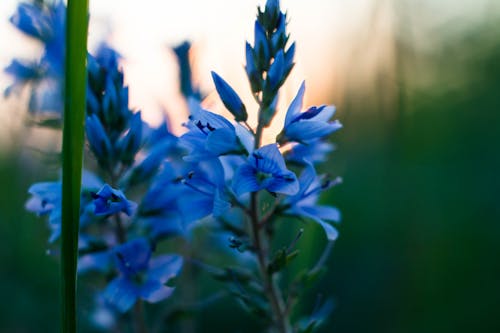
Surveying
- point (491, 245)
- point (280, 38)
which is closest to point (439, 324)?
point (491, 245)

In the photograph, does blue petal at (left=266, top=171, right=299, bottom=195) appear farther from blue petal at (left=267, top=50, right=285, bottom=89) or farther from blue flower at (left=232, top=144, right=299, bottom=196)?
blue petal at (left=267, top=50, right=285, bottom=89)

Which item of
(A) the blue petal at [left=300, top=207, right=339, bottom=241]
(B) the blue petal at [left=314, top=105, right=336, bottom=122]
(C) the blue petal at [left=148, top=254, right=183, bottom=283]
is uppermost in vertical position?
(B) the blue petal at [left=314, top=105, right=336, bottom=122]

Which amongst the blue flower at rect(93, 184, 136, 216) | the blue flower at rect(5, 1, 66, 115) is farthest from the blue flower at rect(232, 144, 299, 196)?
the blue flower at rect(5, 1, 66, 115)

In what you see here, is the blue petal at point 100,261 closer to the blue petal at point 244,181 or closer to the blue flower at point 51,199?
the blue flower at point 51,199

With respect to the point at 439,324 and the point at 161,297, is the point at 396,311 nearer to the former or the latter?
the point at 439,324

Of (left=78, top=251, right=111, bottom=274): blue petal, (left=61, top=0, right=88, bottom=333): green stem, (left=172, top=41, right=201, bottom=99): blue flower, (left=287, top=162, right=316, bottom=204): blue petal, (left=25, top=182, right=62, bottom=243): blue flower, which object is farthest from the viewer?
(left=172, top=41, right=201, bottom=99): blue flower
